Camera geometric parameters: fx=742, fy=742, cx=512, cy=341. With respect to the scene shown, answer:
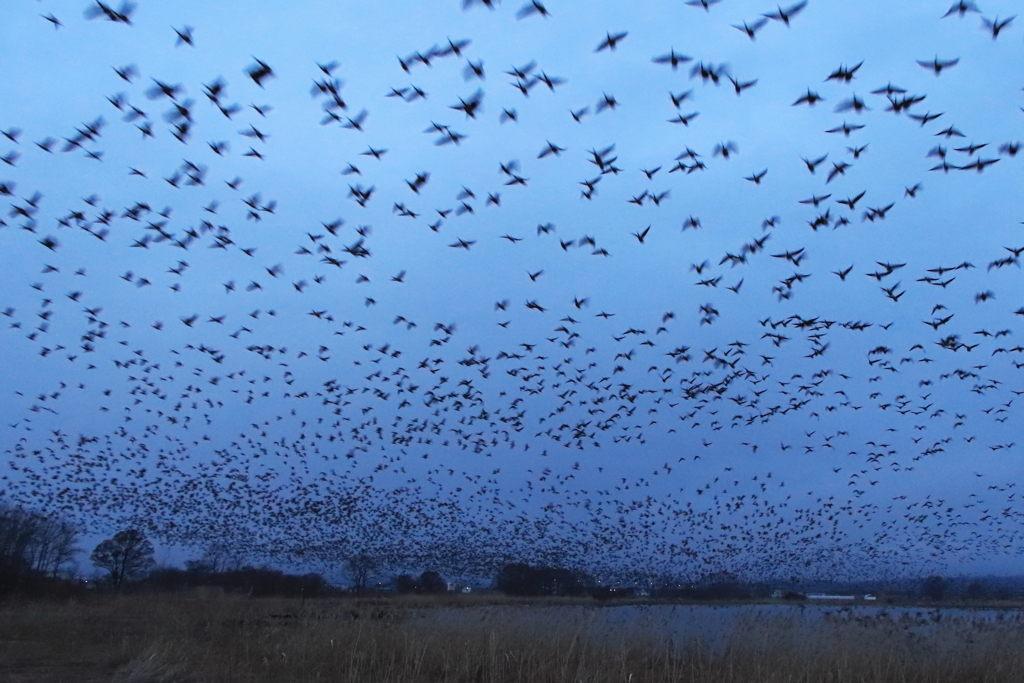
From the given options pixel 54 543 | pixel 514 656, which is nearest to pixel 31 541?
pixel 54 543

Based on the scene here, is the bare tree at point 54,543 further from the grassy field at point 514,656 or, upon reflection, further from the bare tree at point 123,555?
the grassy field at point 514,656

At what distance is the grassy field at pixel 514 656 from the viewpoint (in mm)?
13547

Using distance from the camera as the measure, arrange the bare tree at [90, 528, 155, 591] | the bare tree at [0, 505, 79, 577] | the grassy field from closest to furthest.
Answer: the grassy field → the bare tree at [0, 505, 79, 577] → the bare tree at [90, 528, 155, 591]

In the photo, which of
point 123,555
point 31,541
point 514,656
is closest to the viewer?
point 514,656

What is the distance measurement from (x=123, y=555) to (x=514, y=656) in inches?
2858

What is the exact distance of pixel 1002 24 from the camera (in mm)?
9094

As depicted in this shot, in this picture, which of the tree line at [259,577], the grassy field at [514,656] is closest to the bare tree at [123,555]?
the tree line at [259,577]

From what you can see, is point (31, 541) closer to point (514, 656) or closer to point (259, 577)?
point (259, 577)

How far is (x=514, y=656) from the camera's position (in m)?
14.6

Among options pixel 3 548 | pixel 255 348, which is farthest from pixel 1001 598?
pixel 3 548

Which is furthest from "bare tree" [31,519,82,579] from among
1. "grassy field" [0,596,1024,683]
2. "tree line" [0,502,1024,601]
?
"grassy field" [0,596,1024,683]

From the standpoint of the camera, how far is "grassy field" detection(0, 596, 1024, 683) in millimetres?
13547

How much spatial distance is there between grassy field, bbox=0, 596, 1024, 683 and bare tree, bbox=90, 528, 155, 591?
59484mm

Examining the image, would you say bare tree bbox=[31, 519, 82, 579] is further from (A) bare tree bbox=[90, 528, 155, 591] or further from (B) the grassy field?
(B) the grassy field
